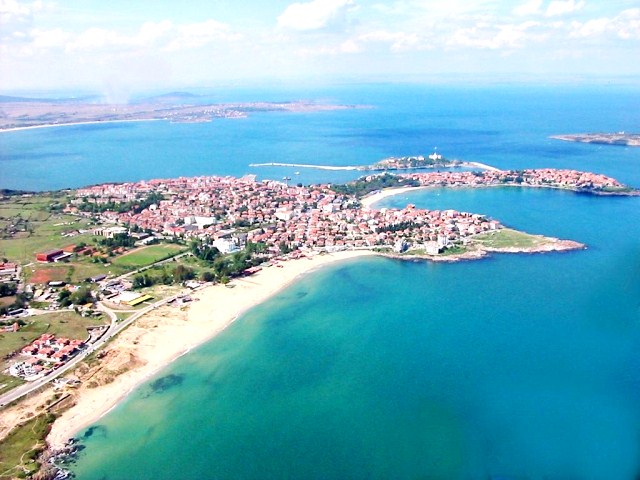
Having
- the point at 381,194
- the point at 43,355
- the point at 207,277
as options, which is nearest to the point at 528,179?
the point at 381,194

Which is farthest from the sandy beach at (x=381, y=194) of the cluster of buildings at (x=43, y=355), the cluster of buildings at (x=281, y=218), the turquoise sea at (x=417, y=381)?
the cluster of buildings at (x=43, y=355)

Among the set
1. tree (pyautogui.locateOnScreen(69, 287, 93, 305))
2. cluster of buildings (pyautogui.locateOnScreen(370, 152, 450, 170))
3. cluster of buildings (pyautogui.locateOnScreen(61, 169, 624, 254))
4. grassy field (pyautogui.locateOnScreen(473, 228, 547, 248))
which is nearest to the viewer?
tree (pyautogui.locateOnScreen(69, 287, 93, 305))

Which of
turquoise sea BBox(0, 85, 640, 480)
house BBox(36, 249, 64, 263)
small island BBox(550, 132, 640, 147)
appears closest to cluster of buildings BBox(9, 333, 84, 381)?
turquoise sea BBox(0, 85, 640, 480)

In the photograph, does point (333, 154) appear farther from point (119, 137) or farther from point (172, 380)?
point (172, 380)

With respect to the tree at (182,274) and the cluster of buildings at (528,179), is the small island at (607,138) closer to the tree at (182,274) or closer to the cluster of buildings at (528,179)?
the cluster of buildings at (528,179)

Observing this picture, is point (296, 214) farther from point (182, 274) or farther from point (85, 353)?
point (85, 353)

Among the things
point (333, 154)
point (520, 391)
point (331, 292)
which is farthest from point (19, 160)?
point (520, 391)

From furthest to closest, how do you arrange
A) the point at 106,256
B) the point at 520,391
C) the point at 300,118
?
the point at 300,118 → the point at 106,256 → the point at 520,391

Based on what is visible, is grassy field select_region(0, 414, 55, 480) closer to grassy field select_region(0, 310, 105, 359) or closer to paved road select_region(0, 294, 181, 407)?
paved road select_region(0, 294, 181, 407)
